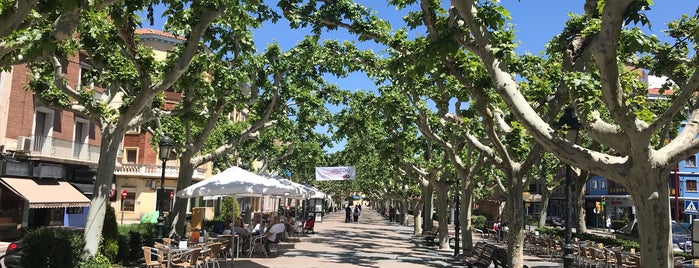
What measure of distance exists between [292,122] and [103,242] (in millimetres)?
11891

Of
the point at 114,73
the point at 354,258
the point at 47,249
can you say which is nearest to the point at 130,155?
the point at 354,258

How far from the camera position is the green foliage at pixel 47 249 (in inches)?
393

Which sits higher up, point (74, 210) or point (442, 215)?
point (442, 215)

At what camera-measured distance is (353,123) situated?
2384 cm

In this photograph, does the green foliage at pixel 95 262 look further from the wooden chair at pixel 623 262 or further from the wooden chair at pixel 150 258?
the wooden chair at pixel 623 262

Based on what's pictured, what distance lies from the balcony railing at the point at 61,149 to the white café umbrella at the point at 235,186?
14028mm

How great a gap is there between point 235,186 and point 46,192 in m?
13.8

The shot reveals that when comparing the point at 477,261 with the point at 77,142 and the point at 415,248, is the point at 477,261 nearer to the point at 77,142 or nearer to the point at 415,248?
the point at 415,248

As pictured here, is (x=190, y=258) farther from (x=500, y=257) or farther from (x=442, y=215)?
(x=442, y=215)

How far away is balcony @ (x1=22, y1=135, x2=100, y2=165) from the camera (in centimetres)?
2438

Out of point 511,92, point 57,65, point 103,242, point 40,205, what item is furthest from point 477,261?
point 40,205

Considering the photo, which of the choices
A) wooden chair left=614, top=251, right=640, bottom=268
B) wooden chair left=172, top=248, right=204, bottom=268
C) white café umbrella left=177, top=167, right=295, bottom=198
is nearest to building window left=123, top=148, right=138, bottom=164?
white café umbrella left=177, top=167, right=295, bottom=198

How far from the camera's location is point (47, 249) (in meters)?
10.1

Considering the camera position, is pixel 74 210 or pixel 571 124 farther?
pixel 74 210
